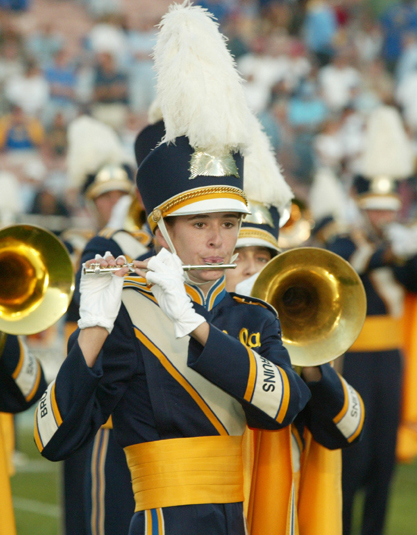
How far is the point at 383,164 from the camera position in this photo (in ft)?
24.3

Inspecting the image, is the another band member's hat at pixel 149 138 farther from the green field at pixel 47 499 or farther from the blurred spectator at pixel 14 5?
the blurred spectator at pixel 14 5

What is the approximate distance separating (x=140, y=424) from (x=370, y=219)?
4.54m

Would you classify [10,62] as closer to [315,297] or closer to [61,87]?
[61,87]

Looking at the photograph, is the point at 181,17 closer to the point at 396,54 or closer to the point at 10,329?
the point at 10,329

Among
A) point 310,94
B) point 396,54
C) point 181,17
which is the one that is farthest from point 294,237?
point 396,54

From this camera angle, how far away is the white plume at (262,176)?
352 cm

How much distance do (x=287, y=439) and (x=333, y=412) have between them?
0.24m

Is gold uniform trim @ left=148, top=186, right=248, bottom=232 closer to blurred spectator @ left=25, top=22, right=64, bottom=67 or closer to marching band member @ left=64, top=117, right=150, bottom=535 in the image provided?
marching band member @ left=64, top=117, right=150, bottom=535

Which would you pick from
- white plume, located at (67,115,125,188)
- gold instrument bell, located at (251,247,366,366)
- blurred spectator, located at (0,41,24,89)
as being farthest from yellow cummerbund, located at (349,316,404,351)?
blurred spectator, located at (0,41,24,89)

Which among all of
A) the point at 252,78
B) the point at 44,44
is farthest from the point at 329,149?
the point at 44,44

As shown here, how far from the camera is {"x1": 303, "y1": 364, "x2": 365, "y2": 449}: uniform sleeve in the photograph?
10.1ft

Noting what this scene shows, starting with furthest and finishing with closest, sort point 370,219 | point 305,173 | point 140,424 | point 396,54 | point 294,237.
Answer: point 396,54, point 305,173, point 370,219, point 294,237, point 140,424

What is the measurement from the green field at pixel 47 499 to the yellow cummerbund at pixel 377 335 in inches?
49.0

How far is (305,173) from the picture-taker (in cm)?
1280
